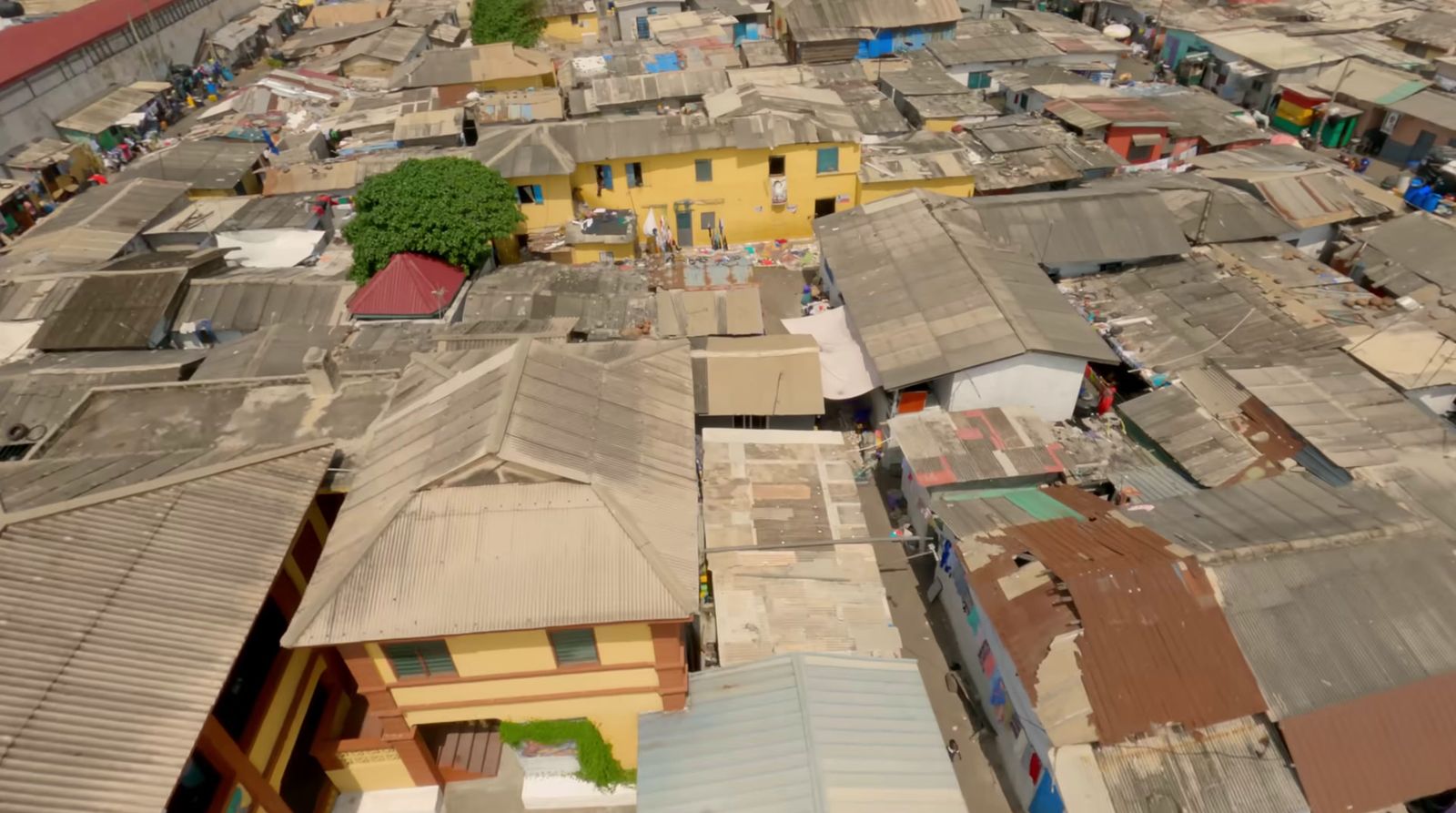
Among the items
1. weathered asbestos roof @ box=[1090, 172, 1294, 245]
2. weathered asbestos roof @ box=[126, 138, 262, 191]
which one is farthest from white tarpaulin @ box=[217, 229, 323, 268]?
weathered asbestos roof @ box=[1090, 172, 1294, 245]

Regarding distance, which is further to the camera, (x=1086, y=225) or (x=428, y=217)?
(x=1086, y=225)

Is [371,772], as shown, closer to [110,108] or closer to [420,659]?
[420,659]

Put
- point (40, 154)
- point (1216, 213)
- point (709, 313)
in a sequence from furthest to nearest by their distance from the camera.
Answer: point (40, 154)
point (1216, 213)
point (709, 313)

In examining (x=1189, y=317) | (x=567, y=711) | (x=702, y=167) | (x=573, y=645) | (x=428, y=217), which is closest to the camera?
(x=573, y=645)

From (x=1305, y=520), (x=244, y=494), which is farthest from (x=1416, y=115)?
(x=244, y=494)

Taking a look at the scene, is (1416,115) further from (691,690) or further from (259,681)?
(259,681)

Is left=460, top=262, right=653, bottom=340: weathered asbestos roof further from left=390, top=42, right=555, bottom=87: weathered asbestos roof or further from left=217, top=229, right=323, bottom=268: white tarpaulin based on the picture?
left=390, top=42, right=555, bottom=87: weathered asbestos roof

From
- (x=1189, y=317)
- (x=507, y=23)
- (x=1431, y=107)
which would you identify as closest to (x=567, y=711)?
(x=1189, y=317)
